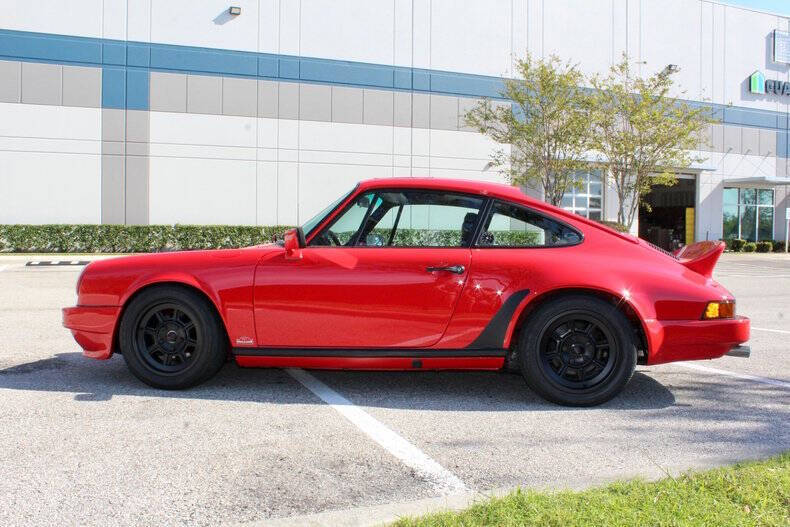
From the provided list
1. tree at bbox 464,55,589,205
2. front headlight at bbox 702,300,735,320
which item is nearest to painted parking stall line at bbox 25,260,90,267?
tree at bbox 464,55,589,205

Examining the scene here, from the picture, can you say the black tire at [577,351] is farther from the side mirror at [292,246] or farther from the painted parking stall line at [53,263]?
the painted parking stall line at [53,263]

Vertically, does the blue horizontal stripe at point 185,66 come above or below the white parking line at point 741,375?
above

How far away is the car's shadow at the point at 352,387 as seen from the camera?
171 inches

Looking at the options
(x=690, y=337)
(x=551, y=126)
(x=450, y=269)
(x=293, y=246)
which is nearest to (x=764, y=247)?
(x=551, y=126)

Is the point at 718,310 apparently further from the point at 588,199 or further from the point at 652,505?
the point at 588,199

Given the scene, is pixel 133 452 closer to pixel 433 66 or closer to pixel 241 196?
pixel 241 196

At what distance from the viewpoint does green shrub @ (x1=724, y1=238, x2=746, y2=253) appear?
3359 cm

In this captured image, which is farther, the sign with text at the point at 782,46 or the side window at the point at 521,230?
the sign with text at the point at 782,46

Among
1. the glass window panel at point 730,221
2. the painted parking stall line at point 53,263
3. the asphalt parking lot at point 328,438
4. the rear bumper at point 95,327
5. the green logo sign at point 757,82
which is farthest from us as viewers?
the glass window panel at point 730,221

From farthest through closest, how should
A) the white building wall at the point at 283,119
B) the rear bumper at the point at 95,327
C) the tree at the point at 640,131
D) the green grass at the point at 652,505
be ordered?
Result: 1. the white building wall at the point at 283,119
2. the tree at the point at 640,131
3. the rear bumper at the point at 95,327
4. the green grass at the point at 652,505

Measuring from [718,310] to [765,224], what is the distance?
36.4 meters

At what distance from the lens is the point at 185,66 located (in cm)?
2389

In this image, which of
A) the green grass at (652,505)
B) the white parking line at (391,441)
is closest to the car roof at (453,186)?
the white parking line at (391,441)

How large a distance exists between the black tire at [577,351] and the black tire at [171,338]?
6.54 ft
